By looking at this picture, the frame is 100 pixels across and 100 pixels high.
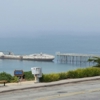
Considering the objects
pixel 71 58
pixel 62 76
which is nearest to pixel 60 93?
pixel 62 76

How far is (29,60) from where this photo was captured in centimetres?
14712

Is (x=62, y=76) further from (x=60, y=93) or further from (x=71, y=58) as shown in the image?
(x=71, y=58)

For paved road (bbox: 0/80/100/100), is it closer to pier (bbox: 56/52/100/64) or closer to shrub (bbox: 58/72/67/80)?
shrub (bbox: 58/72/67/80)

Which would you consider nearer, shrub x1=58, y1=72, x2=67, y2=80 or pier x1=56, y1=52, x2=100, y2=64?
shrub x1=58, y1=72, x2=67, y2=80

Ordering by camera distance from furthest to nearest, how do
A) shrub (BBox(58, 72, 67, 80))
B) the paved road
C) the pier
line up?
1. the pier
2. shrub (BBox(58, 72, 67, 80))
3. the paved road

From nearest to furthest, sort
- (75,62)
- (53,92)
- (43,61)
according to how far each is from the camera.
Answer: (53,92), (75,62), (43,61)

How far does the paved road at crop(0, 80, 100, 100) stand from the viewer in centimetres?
1767

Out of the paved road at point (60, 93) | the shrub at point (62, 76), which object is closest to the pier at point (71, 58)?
the shrub at point (62, 76)

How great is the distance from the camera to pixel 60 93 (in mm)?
19109

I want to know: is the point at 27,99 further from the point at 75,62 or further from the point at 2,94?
the point at 75,62

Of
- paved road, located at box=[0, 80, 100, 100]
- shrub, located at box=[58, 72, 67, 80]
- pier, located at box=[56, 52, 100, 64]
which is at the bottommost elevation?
paved road, located at box=[0, 80, 100, 100]

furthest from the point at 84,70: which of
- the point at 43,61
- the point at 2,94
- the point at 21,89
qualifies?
the point at 43,61

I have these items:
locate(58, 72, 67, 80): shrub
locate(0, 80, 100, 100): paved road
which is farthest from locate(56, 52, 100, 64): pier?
locate(0, 80, 100, 100): paved road

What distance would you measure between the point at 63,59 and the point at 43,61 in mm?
13514
